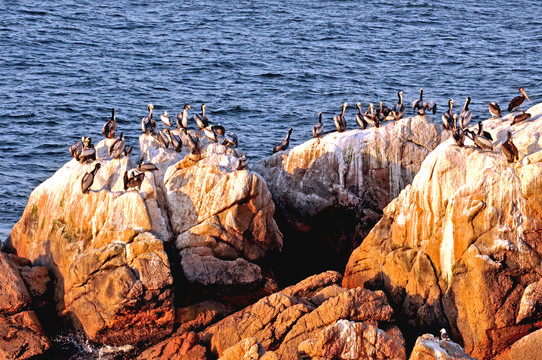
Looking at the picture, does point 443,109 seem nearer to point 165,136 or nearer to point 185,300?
point 165,136

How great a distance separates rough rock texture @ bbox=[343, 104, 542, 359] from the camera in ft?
59.0

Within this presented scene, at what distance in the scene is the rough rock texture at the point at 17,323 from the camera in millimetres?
18234

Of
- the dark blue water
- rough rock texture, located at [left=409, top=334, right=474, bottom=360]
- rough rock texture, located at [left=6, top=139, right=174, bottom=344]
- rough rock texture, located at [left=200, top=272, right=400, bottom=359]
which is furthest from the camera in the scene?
the dark blue water

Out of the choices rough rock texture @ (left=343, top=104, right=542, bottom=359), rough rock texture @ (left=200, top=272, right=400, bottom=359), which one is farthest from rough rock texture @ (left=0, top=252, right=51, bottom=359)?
rough rock texture @ (left=343, top=104, right=542, bottom=359)

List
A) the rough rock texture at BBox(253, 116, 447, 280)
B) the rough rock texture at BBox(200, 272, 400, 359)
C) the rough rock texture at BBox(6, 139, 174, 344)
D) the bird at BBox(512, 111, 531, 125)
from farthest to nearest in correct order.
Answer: the rough rock texture at BBox(253, 116, 447, 280) → the bird at BBox(512, 111, 531, 125) → the rough rock texture at BBox(6, 139, 174, 344) → the rough rock texture at BBox(200, 272, 400, 359)

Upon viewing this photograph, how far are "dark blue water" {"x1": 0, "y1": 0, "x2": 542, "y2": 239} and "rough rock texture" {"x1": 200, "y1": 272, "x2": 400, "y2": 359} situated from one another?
977cm

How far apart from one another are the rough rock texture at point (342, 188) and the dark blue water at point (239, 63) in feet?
23.3

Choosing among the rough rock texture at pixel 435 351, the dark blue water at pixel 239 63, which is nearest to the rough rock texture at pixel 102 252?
the dark blue water at pixel 239 63

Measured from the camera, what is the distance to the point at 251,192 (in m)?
21.1

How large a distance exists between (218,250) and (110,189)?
3060mm

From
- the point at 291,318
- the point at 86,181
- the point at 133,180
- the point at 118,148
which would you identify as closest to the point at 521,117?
the point at 291,318

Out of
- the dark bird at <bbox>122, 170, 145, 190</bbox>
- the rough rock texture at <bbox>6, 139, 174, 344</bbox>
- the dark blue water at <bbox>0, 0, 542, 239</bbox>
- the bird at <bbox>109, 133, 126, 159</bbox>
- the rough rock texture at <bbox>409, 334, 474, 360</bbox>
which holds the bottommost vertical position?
the dark blue water at <bbox>0, 0, 542, 239</bbox>

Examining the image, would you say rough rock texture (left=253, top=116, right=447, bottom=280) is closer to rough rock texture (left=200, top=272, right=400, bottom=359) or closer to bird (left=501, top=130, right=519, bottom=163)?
bird (left=501, top=130, right=519, bottom=163)

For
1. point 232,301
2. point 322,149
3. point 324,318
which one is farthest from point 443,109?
point 324,318
